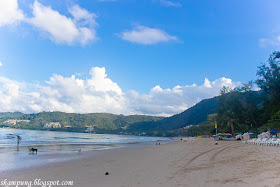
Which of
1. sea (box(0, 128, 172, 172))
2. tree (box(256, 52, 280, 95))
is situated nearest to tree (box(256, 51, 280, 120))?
tree (box(256, 52, 280, 95))

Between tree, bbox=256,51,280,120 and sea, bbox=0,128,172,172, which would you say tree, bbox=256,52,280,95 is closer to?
tree, bbox=256,51,280,120

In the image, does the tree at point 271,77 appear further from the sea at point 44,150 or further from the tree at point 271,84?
the sea at point 44,150

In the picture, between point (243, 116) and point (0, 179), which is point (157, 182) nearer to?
point (0, 179)

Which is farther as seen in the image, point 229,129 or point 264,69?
point 229,129

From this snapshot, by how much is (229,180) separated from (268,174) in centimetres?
169

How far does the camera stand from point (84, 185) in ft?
22.4

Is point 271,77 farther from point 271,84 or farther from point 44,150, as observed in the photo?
point 44,150

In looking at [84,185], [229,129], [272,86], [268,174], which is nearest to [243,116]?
[229,129]

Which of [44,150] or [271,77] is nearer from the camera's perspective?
[44,150]

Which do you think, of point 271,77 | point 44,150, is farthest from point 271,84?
point 44,150

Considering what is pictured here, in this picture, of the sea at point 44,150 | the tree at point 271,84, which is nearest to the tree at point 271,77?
the tree at point 271,84

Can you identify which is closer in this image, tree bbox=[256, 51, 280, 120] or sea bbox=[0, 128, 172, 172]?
sea bbox=[0, 128, 172, 172]

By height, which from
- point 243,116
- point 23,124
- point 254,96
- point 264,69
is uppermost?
point 264,69

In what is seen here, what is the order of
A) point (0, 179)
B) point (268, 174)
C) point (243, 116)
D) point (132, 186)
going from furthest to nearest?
point (243, 116) → point (0, 179) → point (268, 174) → point (132, 186)
